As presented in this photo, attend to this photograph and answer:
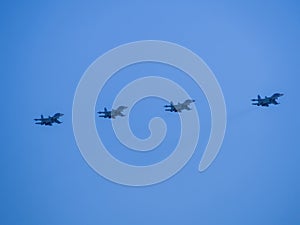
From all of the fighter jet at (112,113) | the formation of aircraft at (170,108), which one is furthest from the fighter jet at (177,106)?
the fighter jet at (112,113)

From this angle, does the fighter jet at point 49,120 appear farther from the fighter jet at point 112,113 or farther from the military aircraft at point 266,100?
the military aircraft at point 266,100

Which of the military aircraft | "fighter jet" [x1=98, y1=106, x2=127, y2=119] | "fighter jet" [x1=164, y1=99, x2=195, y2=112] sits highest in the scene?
the military aircraft

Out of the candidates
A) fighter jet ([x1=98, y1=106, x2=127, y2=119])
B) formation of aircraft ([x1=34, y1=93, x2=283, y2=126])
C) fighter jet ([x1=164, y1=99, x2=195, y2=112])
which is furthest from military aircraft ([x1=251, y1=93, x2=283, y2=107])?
fighter jet ([x1=98, y1=106, x2=127, y2=119])

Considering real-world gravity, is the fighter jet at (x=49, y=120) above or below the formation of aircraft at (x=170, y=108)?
below

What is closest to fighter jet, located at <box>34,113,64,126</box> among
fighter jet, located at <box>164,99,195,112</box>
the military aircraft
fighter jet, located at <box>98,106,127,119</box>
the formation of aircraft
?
the formation of aircraft

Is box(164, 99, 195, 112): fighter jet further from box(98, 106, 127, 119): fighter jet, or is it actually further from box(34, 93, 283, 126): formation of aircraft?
box(98, 106, 127, 119): fighter jet

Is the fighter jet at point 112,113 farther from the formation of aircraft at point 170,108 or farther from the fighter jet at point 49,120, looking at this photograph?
the fighter jet at point 49,120

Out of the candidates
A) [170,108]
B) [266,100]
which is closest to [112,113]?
[170,108]

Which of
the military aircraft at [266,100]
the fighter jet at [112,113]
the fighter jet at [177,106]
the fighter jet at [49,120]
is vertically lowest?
the fighter jet at [49,120]

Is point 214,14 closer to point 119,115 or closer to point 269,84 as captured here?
point 269,84

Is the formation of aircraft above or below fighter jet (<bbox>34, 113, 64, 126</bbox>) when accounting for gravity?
above

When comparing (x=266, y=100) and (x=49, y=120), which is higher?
(x=266, y=100)

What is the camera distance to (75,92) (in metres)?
1.53

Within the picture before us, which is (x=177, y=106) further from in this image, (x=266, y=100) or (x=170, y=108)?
(x=266, y=100)
